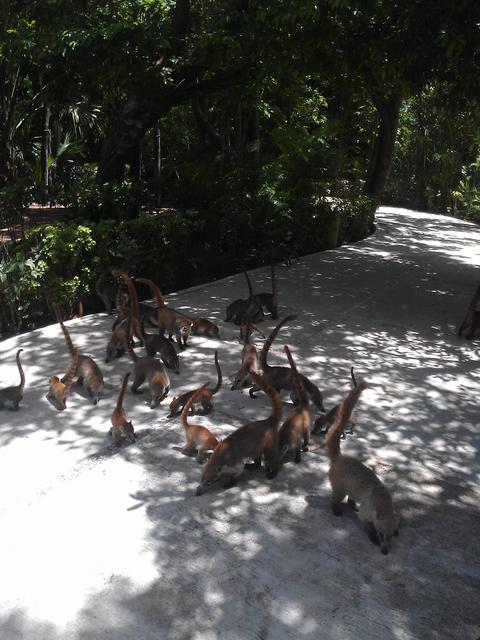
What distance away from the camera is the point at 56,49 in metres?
9.62

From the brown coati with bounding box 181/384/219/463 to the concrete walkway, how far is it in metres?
0.09

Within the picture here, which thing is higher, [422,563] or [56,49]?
[56,49]

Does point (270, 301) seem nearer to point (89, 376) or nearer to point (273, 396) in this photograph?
point (89, 376)

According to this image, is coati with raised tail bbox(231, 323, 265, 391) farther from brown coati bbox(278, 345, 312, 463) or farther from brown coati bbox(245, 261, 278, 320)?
brown coati bbox(245, 261, 278, 320)

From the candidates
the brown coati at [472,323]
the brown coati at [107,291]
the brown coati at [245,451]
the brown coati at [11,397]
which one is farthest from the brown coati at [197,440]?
the brown coati at [472,323]

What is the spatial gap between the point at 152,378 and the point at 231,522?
202cm

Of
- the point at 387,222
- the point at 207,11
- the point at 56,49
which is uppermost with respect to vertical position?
the point at 207,11

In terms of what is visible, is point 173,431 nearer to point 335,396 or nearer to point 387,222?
point 335,396

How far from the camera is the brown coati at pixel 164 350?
21.8ft

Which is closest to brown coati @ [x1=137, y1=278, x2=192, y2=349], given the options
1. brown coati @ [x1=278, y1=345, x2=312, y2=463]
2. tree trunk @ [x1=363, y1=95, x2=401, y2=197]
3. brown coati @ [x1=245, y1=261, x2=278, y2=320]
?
brown coati @ [x1=245, y1=261, x2=278, y2=320]

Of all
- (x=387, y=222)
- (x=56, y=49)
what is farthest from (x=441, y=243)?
(x=56, y=49)

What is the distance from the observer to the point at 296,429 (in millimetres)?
4961

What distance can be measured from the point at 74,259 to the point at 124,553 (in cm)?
528

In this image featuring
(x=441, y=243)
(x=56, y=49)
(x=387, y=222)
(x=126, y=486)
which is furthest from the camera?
(x=387, y=222)
